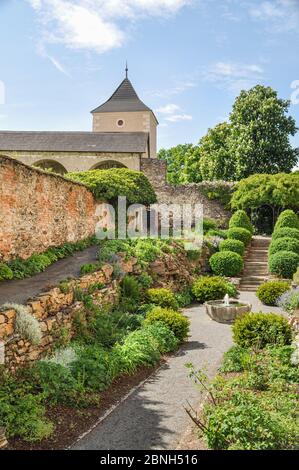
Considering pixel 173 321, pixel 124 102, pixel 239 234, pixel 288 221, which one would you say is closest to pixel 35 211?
pixel 173 321

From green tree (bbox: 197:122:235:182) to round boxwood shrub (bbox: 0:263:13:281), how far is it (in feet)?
85.7

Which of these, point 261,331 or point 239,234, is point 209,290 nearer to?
point 261,331

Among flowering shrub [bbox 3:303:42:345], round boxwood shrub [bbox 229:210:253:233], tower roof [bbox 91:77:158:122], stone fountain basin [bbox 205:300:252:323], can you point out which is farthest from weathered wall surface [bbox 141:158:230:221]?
flowering shrub [bbox 3:303:42:345]

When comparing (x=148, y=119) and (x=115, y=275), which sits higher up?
(x=148, y=119)

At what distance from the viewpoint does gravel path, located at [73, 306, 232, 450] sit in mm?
6238

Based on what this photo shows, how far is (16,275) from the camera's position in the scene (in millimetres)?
11461

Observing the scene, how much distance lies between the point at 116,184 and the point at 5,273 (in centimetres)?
952

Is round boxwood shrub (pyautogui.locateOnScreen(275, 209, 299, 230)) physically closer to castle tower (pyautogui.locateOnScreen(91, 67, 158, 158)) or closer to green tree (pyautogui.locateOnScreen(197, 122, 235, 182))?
green tree (pyautogui.locateOnScreen(197, 122, 235, 182))

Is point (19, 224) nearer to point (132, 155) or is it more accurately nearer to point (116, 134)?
point (132, 155)

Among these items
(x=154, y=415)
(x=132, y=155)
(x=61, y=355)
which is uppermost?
(x=132, y=155)

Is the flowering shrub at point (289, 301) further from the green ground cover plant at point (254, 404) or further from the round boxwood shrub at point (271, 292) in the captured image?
the green ground cover plant at point (254, 404)

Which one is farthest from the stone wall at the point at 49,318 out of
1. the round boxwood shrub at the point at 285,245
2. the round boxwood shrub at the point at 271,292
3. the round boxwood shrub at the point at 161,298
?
the round boxwood shrub at the point at 285,245

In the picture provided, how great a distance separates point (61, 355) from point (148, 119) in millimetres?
34272
